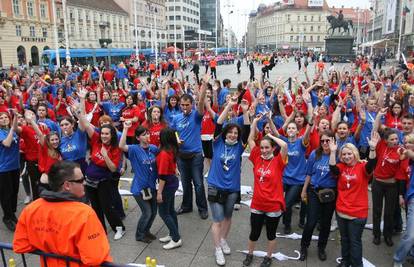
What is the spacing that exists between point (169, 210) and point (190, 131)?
1.39 meters

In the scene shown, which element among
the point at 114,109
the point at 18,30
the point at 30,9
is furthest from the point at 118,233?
the point at 30,9

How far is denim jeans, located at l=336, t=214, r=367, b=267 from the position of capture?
4.18m

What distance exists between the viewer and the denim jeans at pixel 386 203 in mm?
4973

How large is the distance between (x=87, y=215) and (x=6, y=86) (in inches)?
416

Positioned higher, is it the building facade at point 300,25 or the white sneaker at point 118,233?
the building facade at point 300,25

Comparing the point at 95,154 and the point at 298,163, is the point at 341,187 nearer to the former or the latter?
the point at 298,163

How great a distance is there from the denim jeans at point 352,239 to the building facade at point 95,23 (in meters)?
60.5

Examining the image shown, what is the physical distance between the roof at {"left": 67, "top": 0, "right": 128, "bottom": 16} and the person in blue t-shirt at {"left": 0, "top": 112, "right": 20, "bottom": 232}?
66589 mm

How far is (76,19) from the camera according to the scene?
220 ft

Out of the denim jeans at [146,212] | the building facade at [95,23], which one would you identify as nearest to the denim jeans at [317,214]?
the denim jeans at [146,212]

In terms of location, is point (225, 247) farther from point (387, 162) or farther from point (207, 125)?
point (207, 125)

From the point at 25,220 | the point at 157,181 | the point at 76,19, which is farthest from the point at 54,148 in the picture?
the point at 76,19

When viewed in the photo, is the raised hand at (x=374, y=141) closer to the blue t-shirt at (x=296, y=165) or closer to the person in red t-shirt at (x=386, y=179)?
the person in red t-shirt at (x=386, y=179)

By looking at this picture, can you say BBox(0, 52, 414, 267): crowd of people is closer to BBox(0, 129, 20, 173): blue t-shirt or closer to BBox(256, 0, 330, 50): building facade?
BBox(0, 129, 20, 173): blue t-shirt
